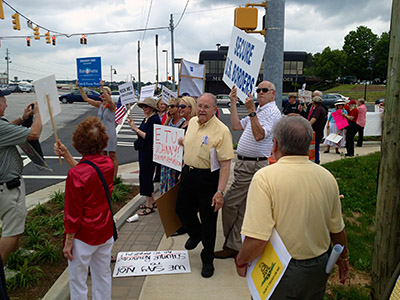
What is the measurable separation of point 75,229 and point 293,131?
1.88 metres

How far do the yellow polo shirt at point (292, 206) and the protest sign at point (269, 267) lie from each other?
3.1 inches

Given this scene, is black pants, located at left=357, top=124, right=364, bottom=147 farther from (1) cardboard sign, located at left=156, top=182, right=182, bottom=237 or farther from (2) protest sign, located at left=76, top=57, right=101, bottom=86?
(1) cardboard sign, located at left=156, top=182, right=182, bottom=237

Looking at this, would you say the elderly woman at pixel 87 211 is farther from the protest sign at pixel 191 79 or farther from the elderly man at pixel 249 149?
the protest sign at pixel 191 79

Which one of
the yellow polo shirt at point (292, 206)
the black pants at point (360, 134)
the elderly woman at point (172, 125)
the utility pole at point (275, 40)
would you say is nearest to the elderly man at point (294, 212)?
the yellow polo shirt at point (292, 206)

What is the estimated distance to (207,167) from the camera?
12.3ft

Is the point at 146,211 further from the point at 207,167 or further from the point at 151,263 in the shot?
the point at 207,167

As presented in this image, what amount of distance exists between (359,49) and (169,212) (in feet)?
293

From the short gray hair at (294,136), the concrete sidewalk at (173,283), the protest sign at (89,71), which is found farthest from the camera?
the protest sign at (89,71)

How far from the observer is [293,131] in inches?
81.2

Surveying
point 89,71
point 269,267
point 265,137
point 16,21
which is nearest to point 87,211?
point 269,267

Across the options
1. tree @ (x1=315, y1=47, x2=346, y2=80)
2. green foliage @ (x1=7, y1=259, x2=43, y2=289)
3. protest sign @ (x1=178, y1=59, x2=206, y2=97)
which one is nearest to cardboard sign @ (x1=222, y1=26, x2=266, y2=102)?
green foliage @ (x1=7, y1=259, x2=43, y2=289)

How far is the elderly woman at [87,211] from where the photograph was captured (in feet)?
8.95

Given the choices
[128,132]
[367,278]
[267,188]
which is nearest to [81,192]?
[267,188]

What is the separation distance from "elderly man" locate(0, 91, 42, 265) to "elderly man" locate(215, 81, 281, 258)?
219cm
